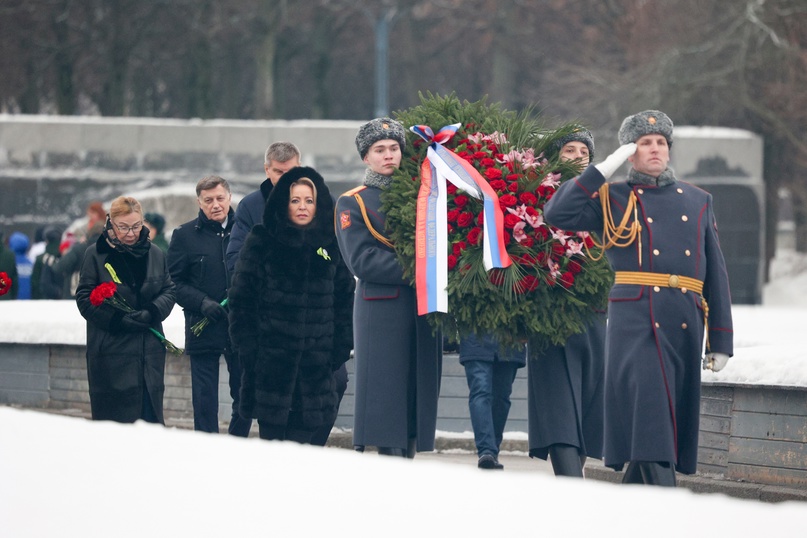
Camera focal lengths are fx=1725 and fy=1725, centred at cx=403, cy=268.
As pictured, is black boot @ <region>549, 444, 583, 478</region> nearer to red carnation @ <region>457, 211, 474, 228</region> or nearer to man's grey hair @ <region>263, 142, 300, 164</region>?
red carnation @ <region>457, 211, 474, 228</region>

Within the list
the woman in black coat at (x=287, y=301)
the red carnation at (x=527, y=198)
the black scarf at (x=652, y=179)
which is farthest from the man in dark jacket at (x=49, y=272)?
the black scarf at (x=652, y=179)

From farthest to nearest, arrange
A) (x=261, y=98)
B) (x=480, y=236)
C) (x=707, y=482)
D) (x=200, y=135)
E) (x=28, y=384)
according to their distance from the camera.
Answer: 1. (x=261, y=98)
2. (x=200, y=135)
3. (x=28, y=384)
4. (x=707, y=482)
5. (x=480, y=236)

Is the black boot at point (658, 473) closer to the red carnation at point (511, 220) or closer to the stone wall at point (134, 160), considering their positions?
the red carnation at point (511, 220)

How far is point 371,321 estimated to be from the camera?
856 cm

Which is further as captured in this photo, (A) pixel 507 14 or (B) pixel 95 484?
(A) pixel 507 14

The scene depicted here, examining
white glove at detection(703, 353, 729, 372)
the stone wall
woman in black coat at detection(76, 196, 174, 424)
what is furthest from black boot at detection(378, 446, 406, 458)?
the stone wall

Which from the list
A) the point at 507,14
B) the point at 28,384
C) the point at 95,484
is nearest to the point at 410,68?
the point at 507,14

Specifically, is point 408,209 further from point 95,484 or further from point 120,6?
point 120,6

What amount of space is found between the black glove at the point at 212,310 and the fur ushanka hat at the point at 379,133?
209cm

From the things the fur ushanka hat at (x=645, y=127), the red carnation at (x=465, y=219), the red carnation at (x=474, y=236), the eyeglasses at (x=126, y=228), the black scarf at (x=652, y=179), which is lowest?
the eyeglasses at (x=126, y=228)

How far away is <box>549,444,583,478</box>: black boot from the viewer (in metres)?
8.37

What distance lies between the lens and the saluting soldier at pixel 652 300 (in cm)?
769

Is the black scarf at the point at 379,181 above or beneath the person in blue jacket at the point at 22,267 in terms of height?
above

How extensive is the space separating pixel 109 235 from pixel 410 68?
41657mm
